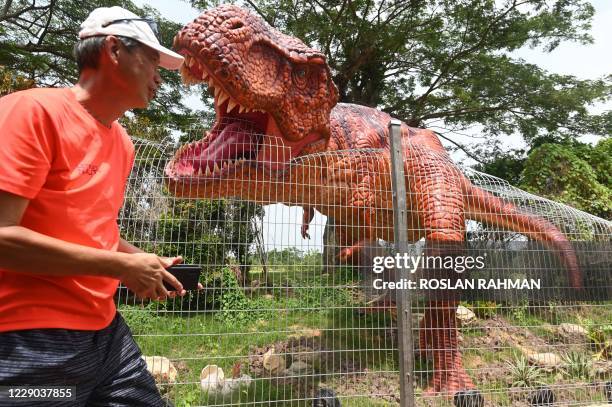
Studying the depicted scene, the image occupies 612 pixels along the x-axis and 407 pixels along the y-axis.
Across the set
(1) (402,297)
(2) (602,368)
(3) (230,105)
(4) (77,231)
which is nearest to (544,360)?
(2) (602,368)

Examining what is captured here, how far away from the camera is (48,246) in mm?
1097

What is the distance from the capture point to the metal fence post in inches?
114

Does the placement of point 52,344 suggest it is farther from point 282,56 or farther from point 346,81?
point 346,81

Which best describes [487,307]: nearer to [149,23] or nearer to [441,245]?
[441,245]

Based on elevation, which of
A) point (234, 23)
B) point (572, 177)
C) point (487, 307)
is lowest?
point (487, 307)

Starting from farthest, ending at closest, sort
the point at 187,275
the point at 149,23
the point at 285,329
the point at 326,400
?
the point at 326,400, the point at 285,329, the point at 187,275, the point at 149,23

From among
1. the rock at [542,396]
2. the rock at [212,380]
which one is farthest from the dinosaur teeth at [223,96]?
the rock at [542,396]

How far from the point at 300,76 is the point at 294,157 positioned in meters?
0.71

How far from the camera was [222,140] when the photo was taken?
3537 mm

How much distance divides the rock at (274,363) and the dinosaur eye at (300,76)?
2614 millimetres

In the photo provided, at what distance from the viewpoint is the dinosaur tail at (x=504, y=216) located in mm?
4746

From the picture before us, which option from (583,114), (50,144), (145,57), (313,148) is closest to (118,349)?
(50,144)

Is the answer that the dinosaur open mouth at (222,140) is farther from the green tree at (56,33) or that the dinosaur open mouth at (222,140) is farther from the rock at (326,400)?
the green tree at (56,33)

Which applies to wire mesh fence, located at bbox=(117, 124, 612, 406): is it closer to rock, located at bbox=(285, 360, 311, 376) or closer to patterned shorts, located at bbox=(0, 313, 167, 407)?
rock, located at bbox=(285, 360, 311, 376)
